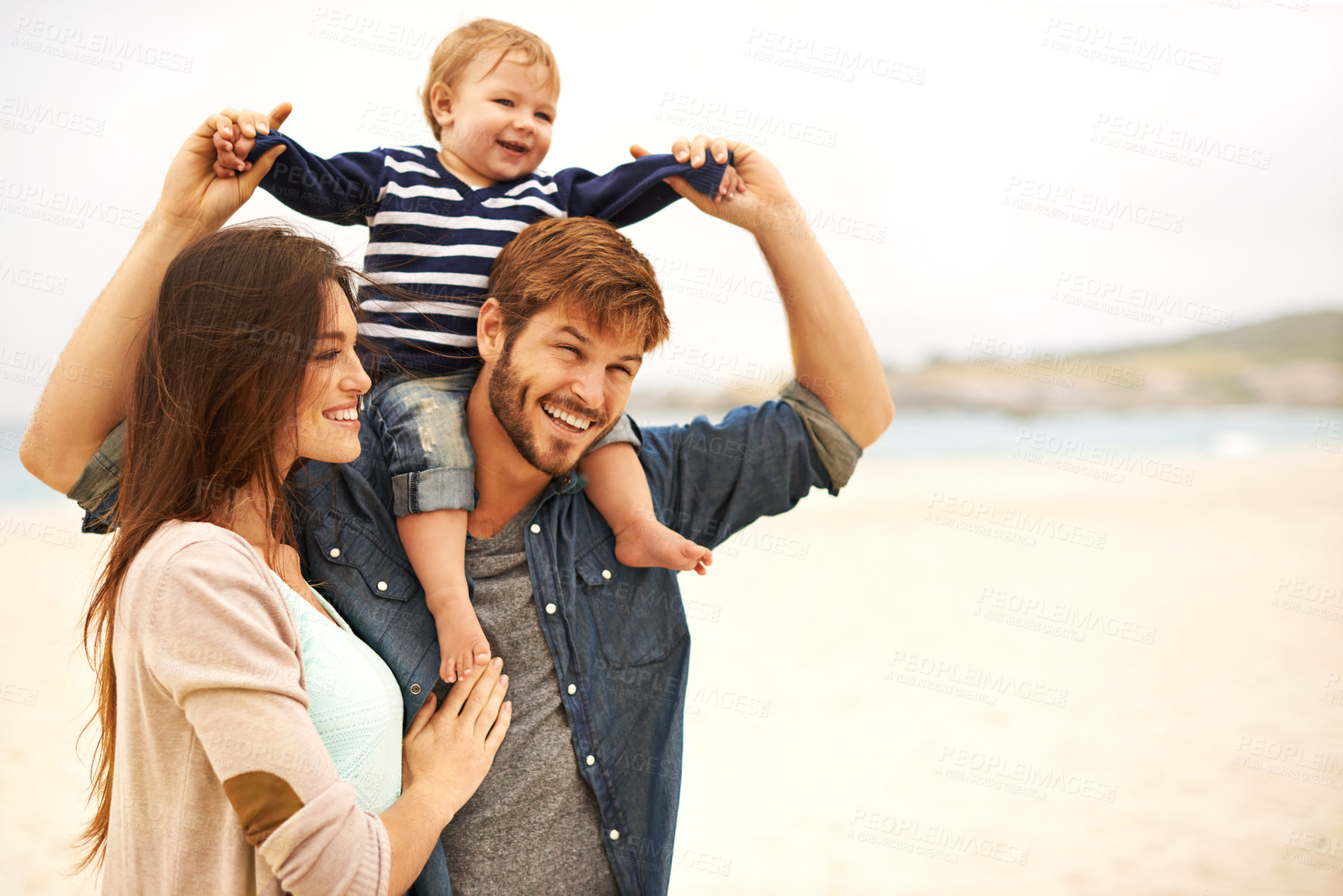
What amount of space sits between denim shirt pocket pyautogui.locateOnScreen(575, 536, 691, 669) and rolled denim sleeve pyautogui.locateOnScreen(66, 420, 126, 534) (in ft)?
2.88

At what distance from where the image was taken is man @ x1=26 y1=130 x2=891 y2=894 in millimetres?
1860

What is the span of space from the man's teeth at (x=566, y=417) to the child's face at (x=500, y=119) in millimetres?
690

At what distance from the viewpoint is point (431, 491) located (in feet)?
6.22

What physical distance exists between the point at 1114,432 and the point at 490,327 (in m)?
23.9

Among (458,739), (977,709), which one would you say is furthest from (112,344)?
(977,709)

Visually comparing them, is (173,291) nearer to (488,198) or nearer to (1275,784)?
(488,198)

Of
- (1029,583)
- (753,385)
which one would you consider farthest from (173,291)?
(753,385)

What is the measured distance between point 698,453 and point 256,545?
3.33ft

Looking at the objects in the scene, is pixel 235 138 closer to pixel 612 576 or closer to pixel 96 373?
pixel 96 373

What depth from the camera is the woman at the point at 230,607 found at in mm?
1294
